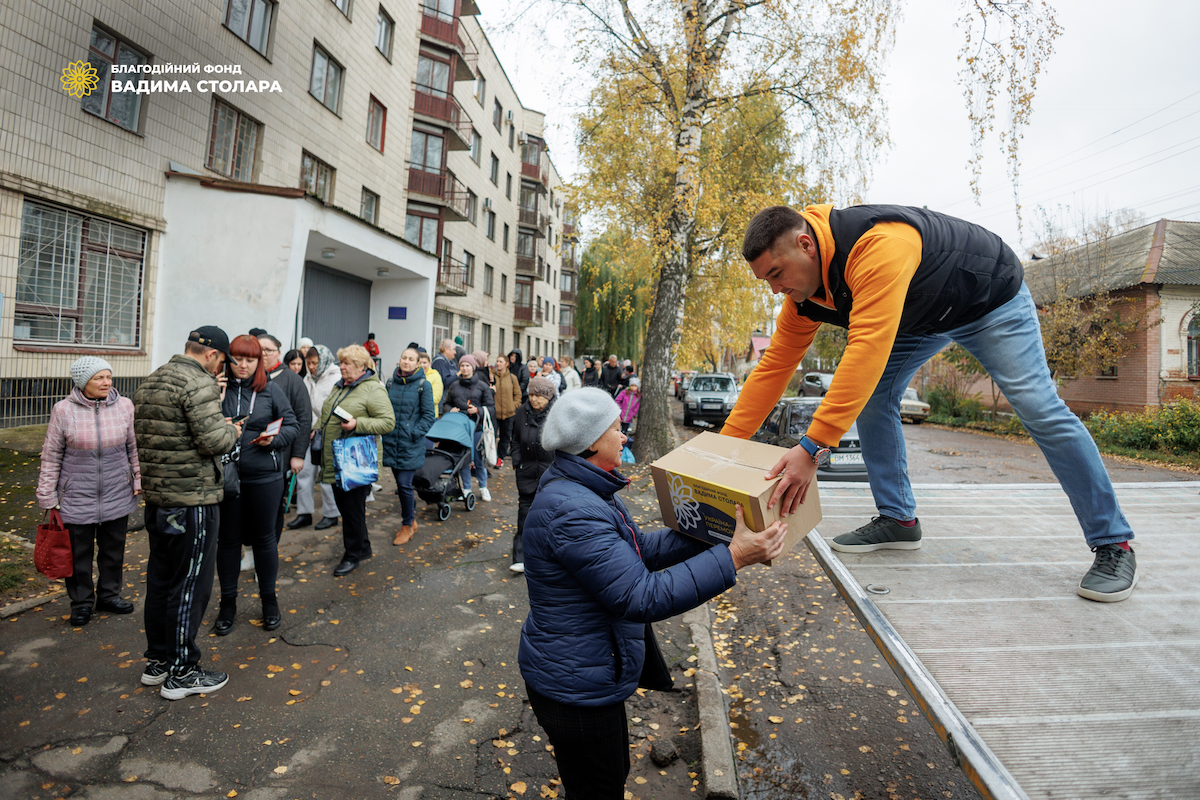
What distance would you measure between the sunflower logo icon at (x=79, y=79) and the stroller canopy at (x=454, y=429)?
8.40m

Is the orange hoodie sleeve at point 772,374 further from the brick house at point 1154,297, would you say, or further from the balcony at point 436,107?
the balcony at point 436,107

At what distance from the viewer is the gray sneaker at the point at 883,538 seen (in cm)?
313

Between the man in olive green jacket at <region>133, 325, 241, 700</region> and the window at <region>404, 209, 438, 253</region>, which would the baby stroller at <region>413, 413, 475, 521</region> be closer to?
the man in olive green jacket at <region>133, 325, 241, 700</region>

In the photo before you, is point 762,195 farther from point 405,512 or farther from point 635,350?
point 635,350

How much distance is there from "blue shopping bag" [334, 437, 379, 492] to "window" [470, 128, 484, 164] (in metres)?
26.6

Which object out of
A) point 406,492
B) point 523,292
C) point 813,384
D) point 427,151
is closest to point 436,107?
point 427,151

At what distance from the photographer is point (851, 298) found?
96.4 inches

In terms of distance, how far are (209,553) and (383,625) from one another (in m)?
1.49

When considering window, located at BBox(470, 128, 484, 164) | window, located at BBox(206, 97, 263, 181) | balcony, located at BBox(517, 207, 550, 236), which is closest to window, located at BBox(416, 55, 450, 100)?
window, located at BBox(470, 128, 484, 164)

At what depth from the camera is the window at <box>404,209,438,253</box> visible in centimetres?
2408

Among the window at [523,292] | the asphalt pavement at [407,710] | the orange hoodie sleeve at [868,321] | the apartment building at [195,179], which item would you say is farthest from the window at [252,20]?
the window at [523,292]

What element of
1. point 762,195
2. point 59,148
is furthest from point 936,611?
point 762,195

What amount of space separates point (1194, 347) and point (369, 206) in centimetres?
2735

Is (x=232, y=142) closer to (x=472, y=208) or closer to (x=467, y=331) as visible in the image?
(x=467, y=331)
